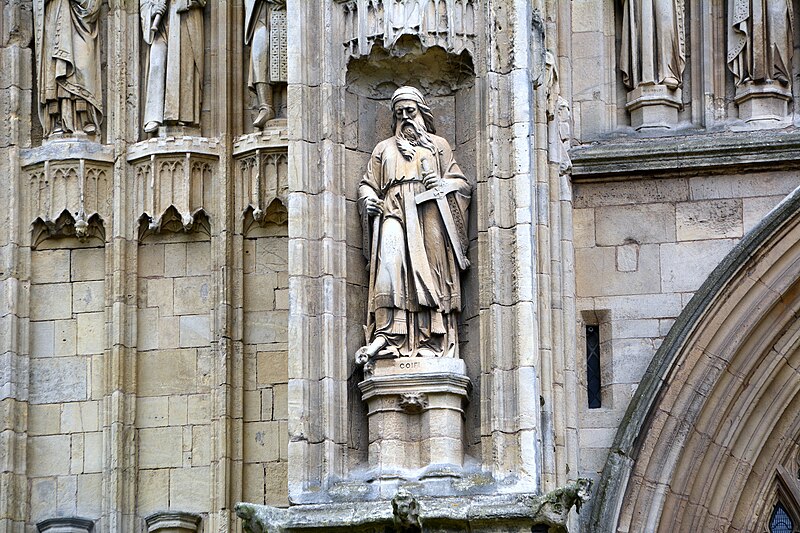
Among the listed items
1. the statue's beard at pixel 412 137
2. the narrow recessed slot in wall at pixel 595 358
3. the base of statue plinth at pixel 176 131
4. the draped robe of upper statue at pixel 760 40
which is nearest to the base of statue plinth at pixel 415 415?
the statue's beard at pixel 412 137

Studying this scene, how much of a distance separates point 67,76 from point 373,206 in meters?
2.71

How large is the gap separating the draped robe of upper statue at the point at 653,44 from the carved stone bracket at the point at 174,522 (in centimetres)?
409

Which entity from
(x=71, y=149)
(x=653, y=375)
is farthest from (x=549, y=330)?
(x=71, y=149)

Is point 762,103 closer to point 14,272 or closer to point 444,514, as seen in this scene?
point 444,514

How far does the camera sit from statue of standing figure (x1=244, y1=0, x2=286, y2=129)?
61.3 ft

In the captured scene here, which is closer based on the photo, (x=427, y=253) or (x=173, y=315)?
(x=427, y=253)

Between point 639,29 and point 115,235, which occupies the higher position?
point 639,29

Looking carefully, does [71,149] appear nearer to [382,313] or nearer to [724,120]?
[382,313]

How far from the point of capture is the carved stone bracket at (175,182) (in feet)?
61.1

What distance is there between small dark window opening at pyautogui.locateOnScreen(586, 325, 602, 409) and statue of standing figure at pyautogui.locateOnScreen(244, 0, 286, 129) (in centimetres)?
251

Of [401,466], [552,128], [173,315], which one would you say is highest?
[552,128]

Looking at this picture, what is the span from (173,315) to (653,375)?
3.10m

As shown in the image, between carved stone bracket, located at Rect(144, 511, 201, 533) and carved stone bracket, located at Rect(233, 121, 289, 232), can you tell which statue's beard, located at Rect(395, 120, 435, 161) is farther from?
carved stone bracket, located at Rect(144, 511, 201, 533)

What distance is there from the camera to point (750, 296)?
60.9 feet
